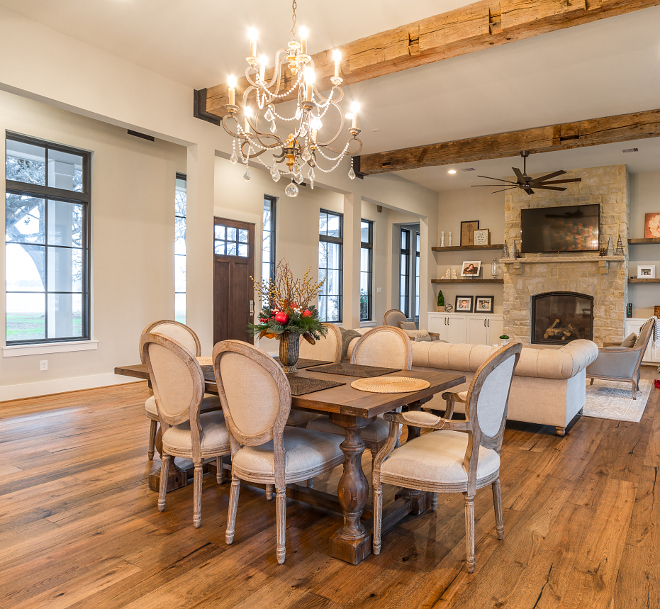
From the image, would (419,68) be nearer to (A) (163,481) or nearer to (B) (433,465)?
(B) (433,465)

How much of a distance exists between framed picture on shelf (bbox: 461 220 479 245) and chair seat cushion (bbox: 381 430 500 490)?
26.9 ft

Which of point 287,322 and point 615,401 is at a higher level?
point 287,322

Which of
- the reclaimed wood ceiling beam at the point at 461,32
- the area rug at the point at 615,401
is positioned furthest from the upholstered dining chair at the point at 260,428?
the area rug at the point at 615,401

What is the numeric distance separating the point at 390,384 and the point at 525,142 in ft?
16.5

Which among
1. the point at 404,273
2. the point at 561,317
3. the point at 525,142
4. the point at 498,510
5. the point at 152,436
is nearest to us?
the point at 498,510

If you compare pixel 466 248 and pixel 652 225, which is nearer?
pixel 652 225

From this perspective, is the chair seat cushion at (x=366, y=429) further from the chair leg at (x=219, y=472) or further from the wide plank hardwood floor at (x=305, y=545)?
the chair leg at (x=219, y=472)

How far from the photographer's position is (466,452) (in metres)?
2.08

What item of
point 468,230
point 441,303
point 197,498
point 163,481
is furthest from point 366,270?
point 197,498

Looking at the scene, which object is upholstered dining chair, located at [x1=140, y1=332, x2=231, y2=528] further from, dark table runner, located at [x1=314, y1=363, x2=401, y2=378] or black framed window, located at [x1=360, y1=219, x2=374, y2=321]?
black framed window, located at [x1=360, y1=219, x2=374, y2=321]

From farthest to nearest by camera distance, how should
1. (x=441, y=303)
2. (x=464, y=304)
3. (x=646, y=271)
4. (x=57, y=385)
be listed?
1. (x=441, y=303)
2. (x=464, y=304)
3. (x=646, y=271)
4. (x=57, y=385)

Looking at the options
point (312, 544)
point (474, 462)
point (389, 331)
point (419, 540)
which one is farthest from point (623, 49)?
point (312, 544)

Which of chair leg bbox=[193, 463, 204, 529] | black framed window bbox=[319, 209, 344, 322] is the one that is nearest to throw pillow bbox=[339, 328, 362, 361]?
chair leg bbox=[193, 463, 204, 529]

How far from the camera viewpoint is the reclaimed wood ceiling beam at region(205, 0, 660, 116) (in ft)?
10.6
